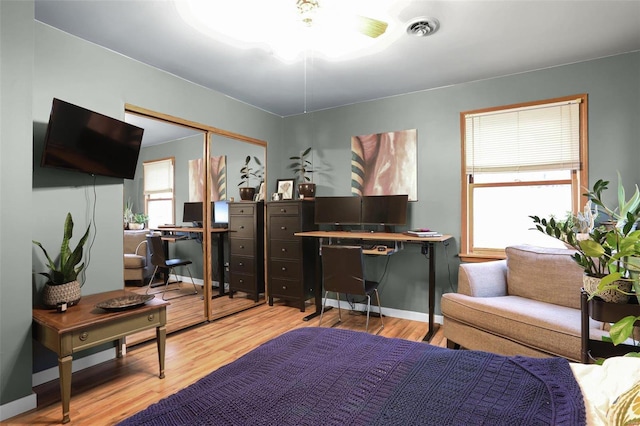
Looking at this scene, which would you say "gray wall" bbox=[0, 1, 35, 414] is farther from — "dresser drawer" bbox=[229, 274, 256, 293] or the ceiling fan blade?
"dresser drawer" bbox=[229, 274, 256, 293]

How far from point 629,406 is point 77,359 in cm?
313

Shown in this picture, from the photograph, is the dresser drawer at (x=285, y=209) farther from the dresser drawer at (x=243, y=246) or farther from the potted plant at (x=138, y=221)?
the potted plant at (x=138, y=221)

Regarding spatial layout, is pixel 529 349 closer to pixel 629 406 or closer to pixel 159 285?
pixel 629 406

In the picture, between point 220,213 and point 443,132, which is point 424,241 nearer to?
point 443,132

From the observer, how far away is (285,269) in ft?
13.2

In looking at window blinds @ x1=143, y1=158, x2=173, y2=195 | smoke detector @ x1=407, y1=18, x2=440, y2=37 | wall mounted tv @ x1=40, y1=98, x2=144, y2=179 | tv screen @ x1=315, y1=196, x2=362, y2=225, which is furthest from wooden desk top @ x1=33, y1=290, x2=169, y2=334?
smoke detector @ x1=407, y1=18, x2=440, y2=37

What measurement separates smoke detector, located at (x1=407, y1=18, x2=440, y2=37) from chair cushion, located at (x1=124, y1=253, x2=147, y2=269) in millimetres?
2926

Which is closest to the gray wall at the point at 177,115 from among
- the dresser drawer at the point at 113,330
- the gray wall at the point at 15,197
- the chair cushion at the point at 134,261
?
the gray wall at the point at 15,197

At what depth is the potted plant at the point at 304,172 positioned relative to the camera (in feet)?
13.3

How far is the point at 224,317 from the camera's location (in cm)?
365

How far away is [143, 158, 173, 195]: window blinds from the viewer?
2.99 m

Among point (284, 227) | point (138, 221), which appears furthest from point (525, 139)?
point (138, 221)

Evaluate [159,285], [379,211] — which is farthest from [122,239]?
[379,211]

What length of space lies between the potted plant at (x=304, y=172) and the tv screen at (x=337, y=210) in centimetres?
19
